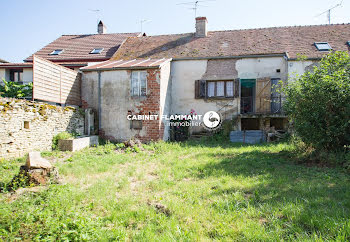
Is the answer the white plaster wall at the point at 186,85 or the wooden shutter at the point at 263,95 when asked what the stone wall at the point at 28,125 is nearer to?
the white plaster wall at the point at 186,85

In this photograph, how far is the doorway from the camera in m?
12.6

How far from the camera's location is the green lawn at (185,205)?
262 centimetres

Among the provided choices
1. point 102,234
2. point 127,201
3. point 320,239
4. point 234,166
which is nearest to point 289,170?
point 234,166

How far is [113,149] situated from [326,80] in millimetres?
7826

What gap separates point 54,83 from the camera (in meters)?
9.31

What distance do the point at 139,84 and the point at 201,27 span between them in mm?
7213

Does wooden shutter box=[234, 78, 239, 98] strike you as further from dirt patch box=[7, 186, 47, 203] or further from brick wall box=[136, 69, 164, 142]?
dirt patch box=[7, 186, 47, 203]

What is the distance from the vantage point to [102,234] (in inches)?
103

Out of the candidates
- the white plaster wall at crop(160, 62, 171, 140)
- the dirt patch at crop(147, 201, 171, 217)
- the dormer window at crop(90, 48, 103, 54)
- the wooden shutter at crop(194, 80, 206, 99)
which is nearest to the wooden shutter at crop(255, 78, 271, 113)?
the wooden shutter at crop(194, 80, 206, 99)

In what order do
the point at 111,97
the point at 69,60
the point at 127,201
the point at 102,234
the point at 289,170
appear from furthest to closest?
1. the point at 69,60
2. the point at 111,97
3. the point at 289,170
4. the point at 127,201
5. the point at 102,234

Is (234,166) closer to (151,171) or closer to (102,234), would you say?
(151,171)

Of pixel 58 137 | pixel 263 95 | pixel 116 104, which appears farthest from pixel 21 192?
pixel 263 95

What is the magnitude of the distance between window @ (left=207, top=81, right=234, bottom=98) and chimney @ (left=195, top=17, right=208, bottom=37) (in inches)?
170

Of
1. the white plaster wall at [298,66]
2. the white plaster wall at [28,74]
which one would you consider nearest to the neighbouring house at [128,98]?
the white plaster wall at [28,74]
